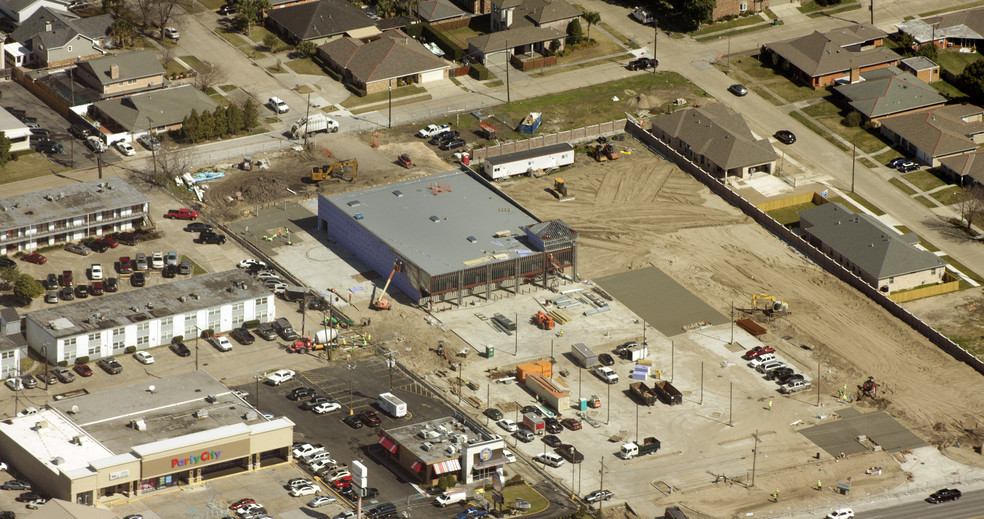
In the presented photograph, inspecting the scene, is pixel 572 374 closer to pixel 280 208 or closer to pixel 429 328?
pixel 429 328

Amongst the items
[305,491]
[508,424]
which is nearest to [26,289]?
[305,491]

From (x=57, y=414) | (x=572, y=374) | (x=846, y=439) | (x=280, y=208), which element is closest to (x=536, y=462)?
(x=572, y=374)

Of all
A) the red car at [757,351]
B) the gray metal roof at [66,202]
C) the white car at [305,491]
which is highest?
the gray metal roof at [66,202]

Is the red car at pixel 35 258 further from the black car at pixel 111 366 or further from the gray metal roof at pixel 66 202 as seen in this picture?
the black car at pixel 111 366

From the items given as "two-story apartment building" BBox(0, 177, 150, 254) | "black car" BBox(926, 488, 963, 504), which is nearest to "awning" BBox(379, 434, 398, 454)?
"black car" BBox(926, 488, 963, 504)

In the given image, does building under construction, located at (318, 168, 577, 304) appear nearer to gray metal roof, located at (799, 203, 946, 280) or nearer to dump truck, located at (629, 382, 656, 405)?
dump truck, located at (629, 382, 656, 405)

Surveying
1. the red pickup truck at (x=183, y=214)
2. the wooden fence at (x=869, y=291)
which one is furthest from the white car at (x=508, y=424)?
the red pickup truck at (x=183, y=214)

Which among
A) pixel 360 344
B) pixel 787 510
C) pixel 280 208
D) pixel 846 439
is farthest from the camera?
pixel 280 208
